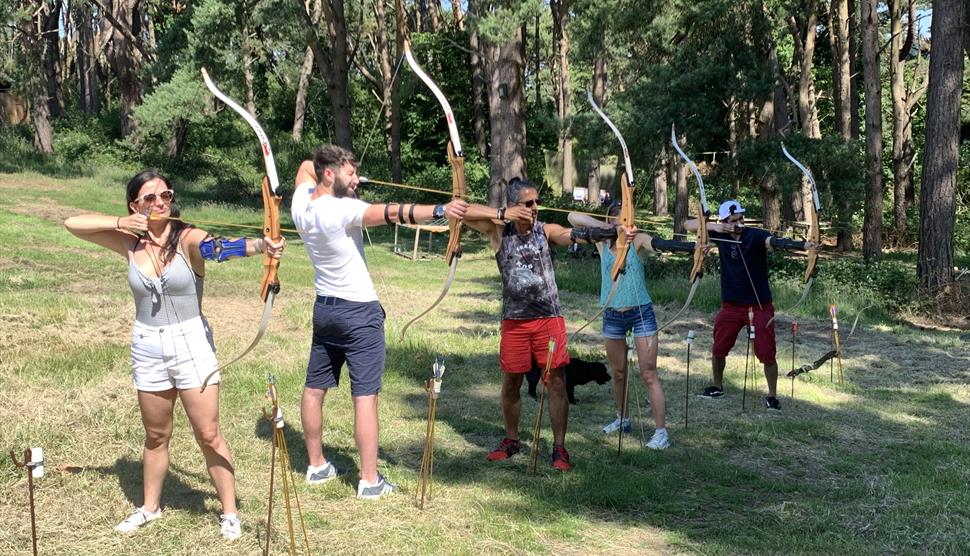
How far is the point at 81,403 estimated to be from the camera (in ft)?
21.3

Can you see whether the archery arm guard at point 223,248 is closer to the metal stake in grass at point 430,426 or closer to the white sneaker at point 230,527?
the metal stake in grass at point 430,426

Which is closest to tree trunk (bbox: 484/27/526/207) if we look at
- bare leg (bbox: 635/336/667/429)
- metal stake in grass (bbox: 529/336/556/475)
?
bare leg (bbox: 635/336/667/429)

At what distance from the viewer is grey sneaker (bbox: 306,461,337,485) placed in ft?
17.6

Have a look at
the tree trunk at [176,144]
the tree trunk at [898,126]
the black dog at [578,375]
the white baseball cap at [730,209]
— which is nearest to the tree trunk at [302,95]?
the tree trunk at [176,144]

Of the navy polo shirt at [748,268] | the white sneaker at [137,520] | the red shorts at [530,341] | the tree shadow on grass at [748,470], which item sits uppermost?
the navy polo shirt at [748,268]

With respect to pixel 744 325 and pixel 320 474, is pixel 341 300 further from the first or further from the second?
pixel 744 325

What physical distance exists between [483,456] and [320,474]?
120 centimetres

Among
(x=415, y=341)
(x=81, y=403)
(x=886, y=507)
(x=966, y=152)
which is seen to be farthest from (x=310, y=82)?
(x=886, y=507)

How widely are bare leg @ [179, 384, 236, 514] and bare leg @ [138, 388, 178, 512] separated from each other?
0.32ft

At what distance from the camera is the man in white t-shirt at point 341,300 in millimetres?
4777

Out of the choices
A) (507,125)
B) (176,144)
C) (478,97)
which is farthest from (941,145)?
(176,144)

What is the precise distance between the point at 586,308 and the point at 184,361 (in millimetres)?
9718

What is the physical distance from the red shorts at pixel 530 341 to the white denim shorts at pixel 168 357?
76.6 inches

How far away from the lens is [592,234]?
5688mm
